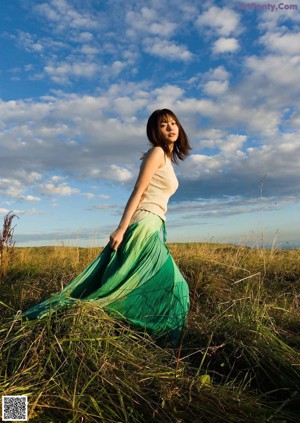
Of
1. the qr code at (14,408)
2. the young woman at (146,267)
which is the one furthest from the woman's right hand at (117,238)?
the qr code at (14,408)

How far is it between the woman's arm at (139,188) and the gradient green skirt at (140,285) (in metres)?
0.11

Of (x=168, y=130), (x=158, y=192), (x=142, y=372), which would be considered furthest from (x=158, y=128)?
(x=142, y=372)

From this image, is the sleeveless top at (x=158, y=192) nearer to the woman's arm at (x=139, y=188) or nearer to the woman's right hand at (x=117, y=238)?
the woman's arm at (x=139, y=188)

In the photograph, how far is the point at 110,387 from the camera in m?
2.06

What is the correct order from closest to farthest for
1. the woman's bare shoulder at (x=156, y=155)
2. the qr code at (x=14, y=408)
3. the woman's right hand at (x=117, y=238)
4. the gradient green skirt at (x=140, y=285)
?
the qr code at (x=14, y=408), the gradient green skirt at (x=140, y=285), the woman's right hand at (x=117, y=238), the woman's bare shoulder at (x=156, y=155)

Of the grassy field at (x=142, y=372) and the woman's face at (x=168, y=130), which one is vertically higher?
the woman's face at (x=168, y=130)

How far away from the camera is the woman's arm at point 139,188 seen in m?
3.27

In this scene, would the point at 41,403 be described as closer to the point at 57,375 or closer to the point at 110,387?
the point at 57,375

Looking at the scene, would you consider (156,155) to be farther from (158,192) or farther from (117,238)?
(117,238)

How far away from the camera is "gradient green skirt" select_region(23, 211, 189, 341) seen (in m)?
3.05

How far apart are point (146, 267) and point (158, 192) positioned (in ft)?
2.07

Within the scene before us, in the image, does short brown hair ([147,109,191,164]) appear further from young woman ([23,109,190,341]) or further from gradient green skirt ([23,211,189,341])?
gradient green skirt ([23,211,189,341])

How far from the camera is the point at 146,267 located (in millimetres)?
3270

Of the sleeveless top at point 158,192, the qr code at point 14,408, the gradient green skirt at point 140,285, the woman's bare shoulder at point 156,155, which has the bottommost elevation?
the qr code at point 14,408
